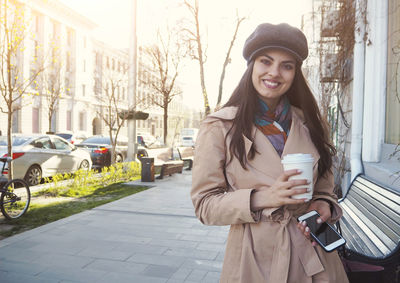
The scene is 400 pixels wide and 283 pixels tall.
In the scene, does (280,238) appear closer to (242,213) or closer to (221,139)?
(242,213)

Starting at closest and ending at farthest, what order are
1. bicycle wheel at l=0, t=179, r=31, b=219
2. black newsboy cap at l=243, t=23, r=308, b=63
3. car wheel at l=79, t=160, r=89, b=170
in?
1. black newsboy cap at l=243, t=23, r=308, b=63
2. bicycle wheel at l=0, t=179, r=31, b=219
3. car wheel at l=79, t=160, r=89, b=170

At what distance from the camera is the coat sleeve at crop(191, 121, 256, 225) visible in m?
1.57

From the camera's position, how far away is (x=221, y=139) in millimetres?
Answer: 1676

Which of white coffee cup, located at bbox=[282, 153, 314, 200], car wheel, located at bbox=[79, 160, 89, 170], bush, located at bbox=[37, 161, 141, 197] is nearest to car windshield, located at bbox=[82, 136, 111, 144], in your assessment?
car wheel, located at bbox=[79, 160, 89, 170]

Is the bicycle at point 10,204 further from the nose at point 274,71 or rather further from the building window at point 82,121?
the building window at point 82,121

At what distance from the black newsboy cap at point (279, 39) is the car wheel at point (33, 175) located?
10.5 metres

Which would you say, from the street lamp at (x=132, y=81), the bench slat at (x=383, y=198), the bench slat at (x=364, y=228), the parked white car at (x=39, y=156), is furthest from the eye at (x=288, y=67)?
the street lamp at (x=132, y=81)

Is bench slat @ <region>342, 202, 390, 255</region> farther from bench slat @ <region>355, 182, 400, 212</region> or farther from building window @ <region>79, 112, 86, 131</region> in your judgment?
building window @ <region>79, 112, 86, 131</region>

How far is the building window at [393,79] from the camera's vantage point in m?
4.57

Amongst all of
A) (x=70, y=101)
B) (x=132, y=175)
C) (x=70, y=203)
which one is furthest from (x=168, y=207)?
(x=70, y=101)

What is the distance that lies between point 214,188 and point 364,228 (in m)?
2.28

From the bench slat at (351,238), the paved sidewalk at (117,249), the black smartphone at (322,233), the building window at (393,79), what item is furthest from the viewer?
the building window at (393,79)

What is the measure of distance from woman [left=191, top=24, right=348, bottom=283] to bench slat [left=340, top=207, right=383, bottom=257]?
4.08ft

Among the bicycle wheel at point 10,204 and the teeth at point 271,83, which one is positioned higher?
the teeth at point 271,83
